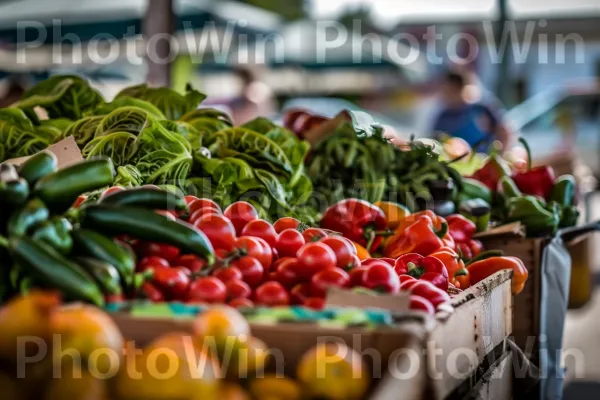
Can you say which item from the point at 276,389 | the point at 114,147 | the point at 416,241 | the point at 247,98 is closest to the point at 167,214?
the point at 276,389

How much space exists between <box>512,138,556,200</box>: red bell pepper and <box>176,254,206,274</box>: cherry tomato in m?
2.86

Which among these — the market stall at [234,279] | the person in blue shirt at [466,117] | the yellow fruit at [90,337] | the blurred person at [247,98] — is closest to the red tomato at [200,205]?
the market stall at [234,279]

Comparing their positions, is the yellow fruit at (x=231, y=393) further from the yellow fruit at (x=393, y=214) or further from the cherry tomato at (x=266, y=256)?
the yellow fruit at (x=393, y=214)

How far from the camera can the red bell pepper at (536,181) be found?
14.5 feet

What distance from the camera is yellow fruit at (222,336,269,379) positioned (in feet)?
5.11

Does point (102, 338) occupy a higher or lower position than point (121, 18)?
lower

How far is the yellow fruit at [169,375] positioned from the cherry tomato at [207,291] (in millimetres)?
366

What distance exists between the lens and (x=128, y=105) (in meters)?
3.46

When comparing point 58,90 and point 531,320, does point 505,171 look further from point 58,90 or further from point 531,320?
point 58,90

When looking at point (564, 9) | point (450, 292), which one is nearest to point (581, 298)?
point (450, 292)

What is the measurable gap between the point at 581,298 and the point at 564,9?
13.0 m

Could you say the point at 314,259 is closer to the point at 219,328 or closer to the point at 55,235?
the point at 219,328

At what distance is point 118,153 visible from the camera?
3.02m

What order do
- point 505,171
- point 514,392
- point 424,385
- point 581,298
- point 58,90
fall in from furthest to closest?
point 581,298
point 505,171
point 58,90
point 514,392
point 424,385
